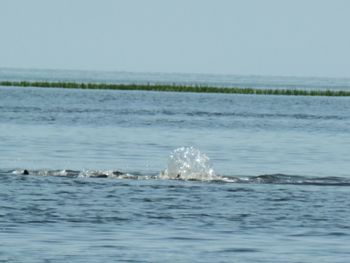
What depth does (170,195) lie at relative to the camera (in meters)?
33.6

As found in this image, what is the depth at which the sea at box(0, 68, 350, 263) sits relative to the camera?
24625 millimetres

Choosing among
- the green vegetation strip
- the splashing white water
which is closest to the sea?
the splashing white water

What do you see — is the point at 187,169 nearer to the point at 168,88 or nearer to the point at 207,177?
the point at 207,177

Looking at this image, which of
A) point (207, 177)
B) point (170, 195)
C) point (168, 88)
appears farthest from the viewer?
point (168, 88)

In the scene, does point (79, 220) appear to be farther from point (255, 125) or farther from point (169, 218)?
point (255, 125)

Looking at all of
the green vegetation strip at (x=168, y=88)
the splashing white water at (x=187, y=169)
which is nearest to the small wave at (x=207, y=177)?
the splashing white water at (x=187, y=169)

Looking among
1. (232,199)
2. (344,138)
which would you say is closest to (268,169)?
(232,199)

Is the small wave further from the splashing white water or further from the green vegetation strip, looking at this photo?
the green vegetation strip

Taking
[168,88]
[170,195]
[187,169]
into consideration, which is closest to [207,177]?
[187,169]

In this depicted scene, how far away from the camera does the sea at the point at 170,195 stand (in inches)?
969

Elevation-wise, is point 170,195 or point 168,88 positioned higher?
point 170,195

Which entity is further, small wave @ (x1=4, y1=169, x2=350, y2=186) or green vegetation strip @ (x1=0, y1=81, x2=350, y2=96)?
green vegetation strip @ (x1=0, y1=81, x2=350, y2=96)

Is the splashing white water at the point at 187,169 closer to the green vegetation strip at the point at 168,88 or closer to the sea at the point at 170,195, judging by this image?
the sea at the point at 170,195

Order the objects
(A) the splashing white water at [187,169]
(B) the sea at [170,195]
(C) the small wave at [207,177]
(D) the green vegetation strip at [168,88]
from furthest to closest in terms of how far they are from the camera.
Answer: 1. (D) the green vegetation strip at [168,88]
2. (A) the splashing white water at [187,169]
3. (C) the small wave at [207,177]
4. (B) the sea at [170,195]
